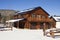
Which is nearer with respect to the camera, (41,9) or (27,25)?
(27,25)

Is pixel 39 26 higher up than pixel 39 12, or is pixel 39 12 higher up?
pixel 39 12

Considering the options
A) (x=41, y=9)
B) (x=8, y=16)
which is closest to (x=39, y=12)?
(x=41, y=9)

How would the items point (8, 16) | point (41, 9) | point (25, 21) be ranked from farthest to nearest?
point (8, 16), point (41, 9), point (25, 21)

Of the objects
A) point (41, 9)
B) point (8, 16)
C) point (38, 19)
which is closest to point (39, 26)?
point (38, 19)

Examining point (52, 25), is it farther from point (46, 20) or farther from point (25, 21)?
point (25, 21)

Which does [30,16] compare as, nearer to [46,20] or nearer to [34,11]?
[34,11]

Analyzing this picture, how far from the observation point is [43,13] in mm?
49344

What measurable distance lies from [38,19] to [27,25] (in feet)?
12.9

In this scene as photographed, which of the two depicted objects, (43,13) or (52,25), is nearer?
(43,13)

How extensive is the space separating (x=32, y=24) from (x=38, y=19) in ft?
8.21

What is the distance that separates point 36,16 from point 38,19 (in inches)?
42.2

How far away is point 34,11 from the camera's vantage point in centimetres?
4825

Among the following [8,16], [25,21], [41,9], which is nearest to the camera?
[25,21]

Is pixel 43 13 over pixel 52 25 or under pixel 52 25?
over
